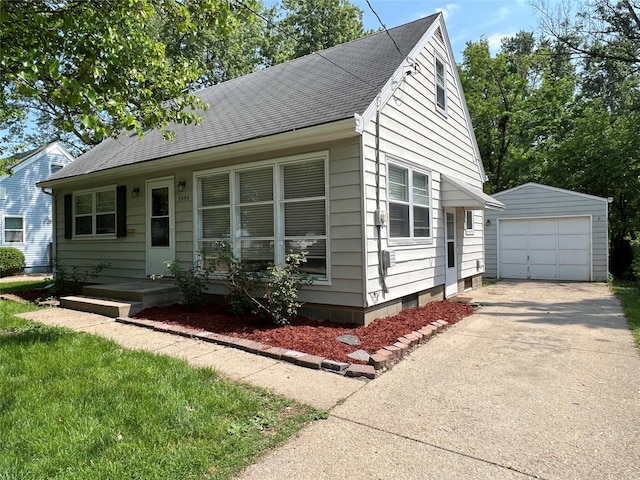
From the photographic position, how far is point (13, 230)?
18578 millimetres

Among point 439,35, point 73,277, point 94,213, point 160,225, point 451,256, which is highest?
point 439,35

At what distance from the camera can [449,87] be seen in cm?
952

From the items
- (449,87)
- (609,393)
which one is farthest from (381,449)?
(449,87)

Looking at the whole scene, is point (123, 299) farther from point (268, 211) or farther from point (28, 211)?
point (28, 211)

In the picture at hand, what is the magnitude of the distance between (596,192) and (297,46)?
63.7ft

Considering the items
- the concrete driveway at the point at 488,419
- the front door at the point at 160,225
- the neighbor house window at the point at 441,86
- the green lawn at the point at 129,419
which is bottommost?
the concrete driveway at the point at 488,419

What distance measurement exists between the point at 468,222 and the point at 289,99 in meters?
5.99

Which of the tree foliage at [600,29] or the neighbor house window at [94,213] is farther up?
the tree foliage at [600,29]

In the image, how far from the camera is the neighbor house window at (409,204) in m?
6.61

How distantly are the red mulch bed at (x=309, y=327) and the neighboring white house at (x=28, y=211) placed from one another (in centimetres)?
1543

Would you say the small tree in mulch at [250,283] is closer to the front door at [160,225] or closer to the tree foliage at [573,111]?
the front door at [160,225]

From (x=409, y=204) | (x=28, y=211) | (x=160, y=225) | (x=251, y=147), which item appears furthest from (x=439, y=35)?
(x=28, y=211)

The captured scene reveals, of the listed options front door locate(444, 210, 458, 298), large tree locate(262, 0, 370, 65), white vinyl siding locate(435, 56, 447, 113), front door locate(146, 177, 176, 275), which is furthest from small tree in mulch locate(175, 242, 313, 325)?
large tree locate(262, 0, 370, 65)

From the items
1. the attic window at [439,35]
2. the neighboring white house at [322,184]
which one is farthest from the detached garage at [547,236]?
the attic window at [439,35]
